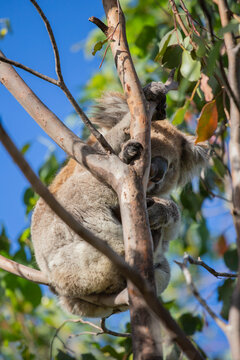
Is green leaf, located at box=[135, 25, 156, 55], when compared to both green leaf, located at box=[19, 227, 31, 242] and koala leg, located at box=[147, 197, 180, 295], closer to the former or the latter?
koala leg, located at box=[147, 197, 180, 295]

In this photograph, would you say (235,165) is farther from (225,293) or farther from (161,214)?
(225,293)

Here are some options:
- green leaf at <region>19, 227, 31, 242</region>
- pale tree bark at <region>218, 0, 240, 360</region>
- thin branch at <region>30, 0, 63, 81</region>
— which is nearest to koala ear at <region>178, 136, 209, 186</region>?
green leaf at <region>19, 227, 31, 242</region>

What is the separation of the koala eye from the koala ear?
364 mm

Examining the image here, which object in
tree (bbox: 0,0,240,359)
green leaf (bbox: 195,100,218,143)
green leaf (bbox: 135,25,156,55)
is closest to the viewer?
tree (bbox: 0,0,240,359)

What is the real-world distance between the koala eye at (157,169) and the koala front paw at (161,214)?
194 mm

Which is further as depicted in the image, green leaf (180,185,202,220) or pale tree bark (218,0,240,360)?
green leaf (180,185,202,220)

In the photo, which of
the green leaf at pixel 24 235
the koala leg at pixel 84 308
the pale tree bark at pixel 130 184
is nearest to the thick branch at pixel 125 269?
the pale tree bark at pixel 130 184

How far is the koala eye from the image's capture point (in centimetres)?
284

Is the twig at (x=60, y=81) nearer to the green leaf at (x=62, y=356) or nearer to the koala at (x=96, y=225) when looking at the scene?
the koala at (x=96, y=225)

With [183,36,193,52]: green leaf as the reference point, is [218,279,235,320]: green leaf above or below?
below

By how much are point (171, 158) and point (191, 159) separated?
25cm

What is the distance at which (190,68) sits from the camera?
179 centimetres

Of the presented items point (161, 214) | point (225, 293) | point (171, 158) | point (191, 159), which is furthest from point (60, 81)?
point (191, 159)

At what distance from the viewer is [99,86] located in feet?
16.3
